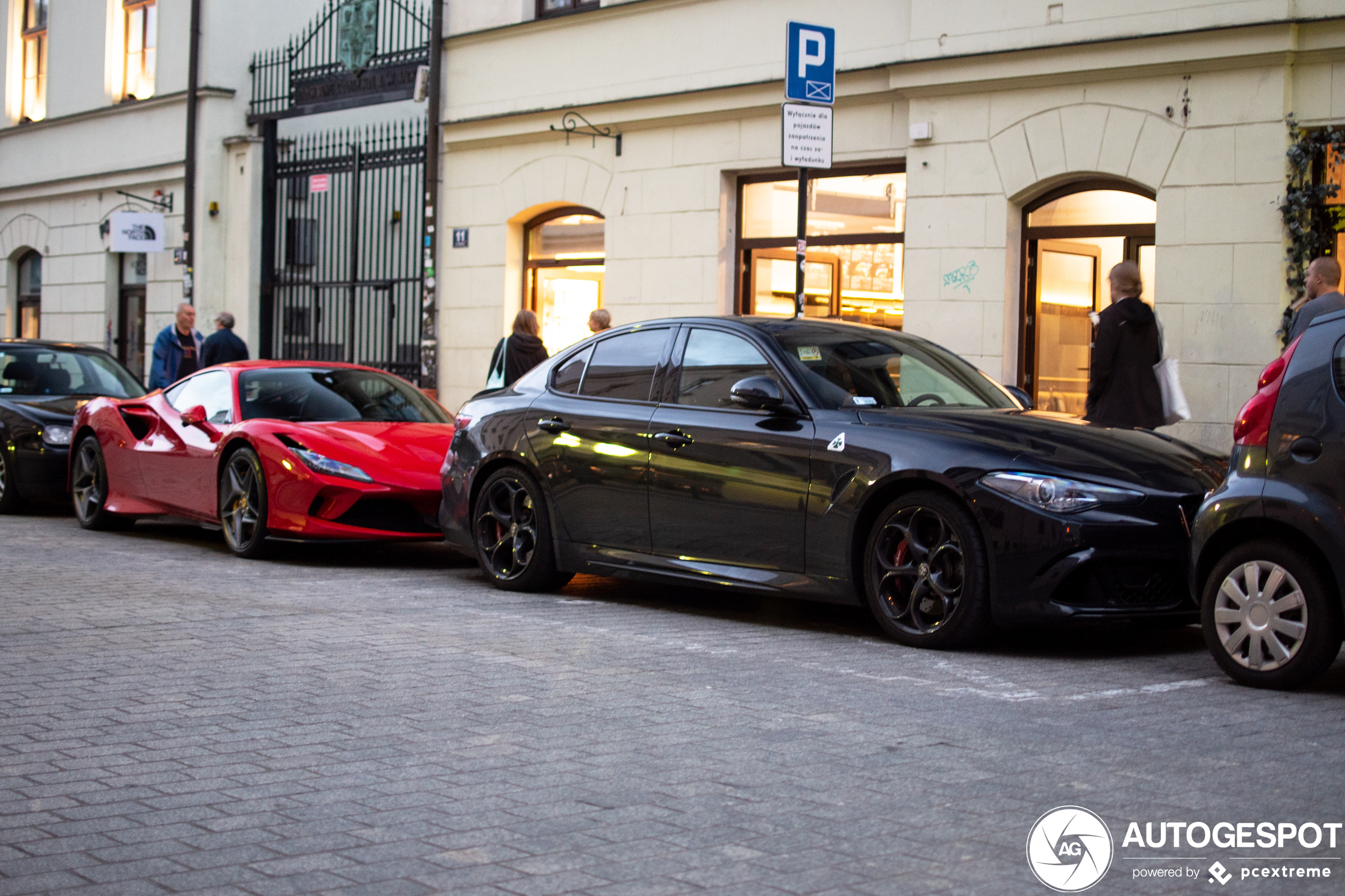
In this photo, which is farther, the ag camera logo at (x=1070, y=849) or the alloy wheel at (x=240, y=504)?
the alloy wheel at (x=240, y=504)

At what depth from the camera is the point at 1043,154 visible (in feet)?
45.3

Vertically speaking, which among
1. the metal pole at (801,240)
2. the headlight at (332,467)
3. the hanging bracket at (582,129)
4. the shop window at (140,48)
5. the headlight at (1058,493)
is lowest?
the headlight at (332,467)

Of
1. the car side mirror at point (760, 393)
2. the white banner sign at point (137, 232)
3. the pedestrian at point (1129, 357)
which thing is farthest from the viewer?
the white banner sign at point (137, 232)

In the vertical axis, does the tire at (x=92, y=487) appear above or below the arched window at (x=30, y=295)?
below

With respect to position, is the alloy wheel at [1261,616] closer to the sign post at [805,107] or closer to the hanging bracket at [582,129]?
the sign post at [805,107]

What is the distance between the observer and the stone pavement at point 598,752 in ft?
13.0

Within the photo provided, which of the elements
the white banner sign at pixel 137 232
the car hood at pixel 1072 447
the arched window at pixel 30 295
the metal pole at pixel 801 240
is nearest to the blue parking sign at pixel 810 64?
the metal pole at pixel 801 240

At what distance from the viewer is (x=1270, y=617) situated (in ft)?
20.4

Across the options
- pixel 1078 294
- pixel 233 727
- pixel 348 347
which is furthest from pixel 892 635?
pixel 348 347

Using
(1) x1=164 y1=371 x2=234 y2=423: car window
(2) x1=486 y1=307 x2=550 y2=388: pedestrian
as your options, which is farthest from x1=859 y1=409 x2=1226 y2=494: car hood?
(2) x1=486 y1=307 x2=550 y2=388: pedestrian

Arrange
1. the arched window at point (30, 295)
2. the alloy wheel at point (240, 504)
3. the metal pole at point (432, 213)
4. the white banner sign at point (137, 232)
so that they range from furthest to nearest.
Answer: the arched window at point (30, 295)
the white banner sign at point (137, 232)
the metal pole at point (432, 213)
the alloy wheel at point (240, 504)

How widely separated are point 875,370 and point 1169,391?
2.99 m

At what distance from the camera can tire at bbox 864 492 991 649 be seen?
690cm

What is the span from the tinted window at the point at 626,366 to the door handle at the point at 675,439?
0.39m
